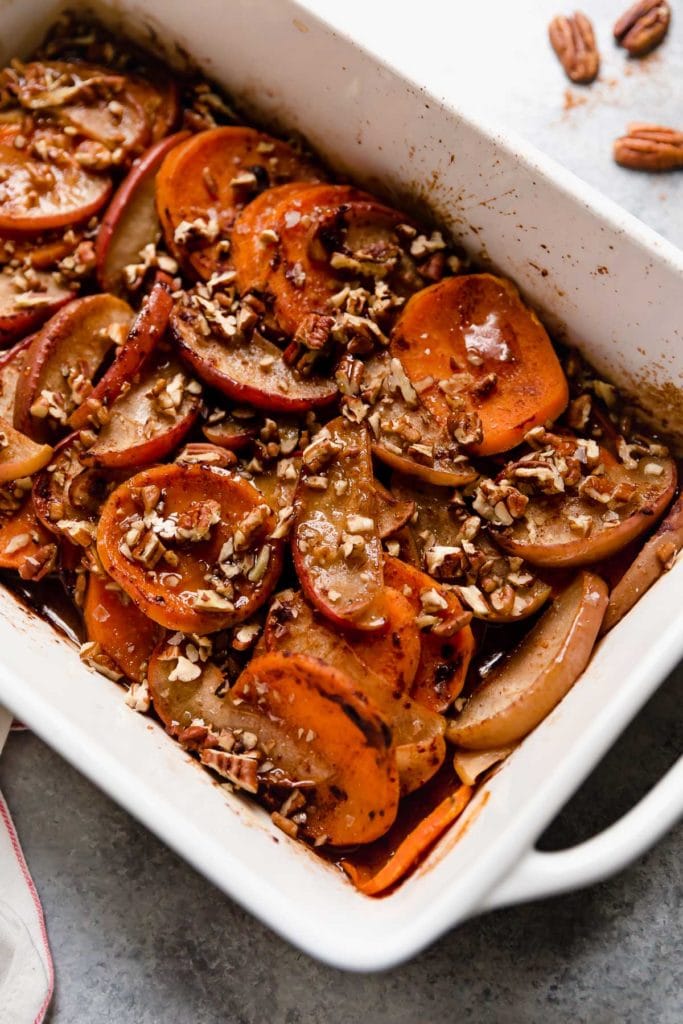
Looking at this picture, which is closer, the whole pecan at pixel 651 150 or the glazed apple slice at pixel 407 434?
the glazed apple slice at pixel 407 434

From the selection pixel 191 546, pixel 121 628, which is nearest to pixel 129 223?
pixel 191 546

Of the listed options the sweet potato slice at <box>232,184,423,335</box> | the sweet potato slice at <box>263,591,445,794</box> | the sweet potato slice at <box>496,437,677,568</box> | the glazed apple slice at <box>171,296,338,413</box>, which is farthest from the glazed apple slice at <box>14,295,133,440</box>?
the sweet potato slice at <box>496,437,677,568</box>

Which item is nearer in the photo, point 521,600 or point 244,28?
point 521,600

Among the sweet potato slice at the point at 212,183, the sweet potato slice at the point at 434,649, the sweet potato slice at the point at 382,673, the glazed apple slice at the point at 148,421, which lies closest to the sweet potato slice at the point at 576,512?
the sweet potato slice at the point at 434,649

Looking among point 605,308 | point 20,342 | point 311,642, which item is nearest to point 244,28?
point 20,342

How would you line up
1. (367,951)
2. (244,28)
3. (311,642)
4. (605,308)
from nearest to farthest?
(367,951) → (311,642) → (605,308) → (244,28)

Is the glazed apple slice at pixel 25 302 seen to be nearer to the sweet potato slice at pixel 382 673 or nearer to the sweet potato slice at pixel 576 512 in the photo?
the sweet potato slice at pixel 382 673

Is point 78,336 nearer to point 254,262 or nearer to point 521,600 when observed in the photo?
point 254,262

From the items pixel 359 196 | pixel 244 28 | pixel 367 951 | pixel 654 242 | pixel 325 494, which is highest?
pixel 654 242
